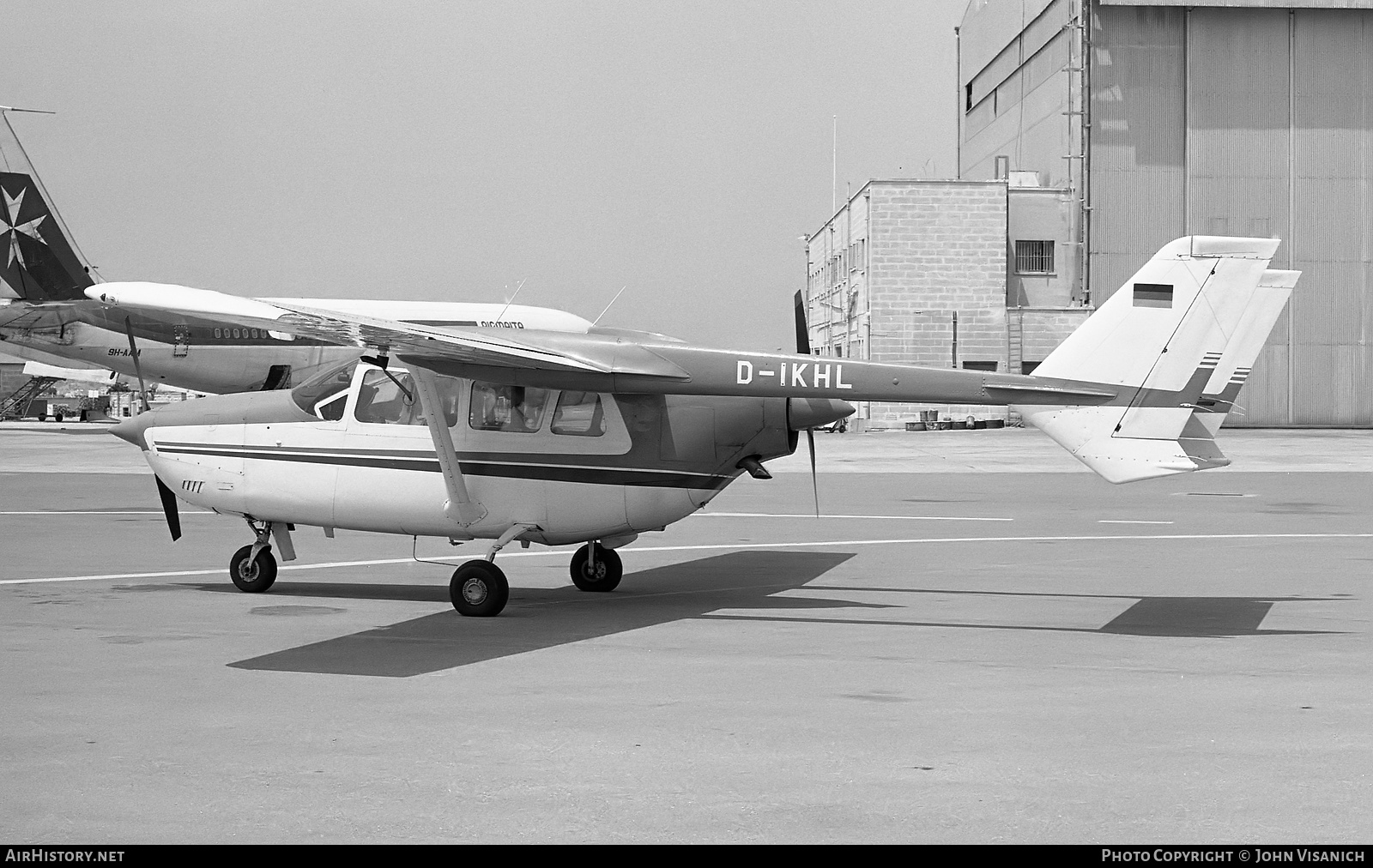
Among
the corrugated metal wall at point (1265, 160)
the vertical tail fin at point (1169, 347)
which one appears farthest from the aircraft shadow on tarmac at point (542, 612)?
the corrugated metal wall at point (1265, 160)

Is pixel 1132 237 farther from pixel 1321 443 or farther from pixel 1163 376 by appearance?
pixel 1163 376

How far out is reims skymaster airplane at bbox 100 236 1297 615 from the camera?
36.8 ft

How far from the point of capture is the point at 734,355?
11797 mm

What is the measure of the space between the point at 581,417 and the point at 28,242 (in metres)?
37.8

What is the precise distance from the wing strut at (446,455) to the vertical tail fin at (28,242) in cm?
3554

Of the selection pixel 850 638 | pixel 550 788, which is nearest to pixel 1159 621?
pixel 850 638

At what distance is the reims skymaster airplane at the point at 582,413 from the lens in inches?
441

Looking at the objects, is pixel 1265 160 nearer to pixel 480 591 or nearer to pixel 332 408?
pixel 332 408

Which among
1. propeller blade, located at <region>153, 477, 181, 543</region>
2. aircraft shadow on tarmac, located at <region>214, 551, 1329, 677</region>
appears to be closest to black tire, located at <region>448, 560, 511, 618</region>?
aircraft shadow on tarmac, located at <region>214, 551, 1329, 677</region>

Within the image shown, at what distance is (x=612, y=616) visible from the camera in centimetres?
1192

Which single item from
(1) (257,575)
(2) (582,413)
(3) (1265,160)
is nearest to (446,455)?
(2) (582,413)

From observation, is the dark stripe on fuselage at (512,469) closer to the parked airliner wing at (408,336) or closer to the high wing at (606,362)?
the high wing at (606,362)

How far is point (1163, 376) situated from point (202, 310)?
7.86 metres

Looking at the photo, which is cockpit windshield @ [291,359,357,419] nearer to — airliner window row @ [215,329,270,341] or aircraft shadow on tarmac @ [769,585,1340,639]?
aircraft shadow on tarmac @ [769,585,1340,639]
